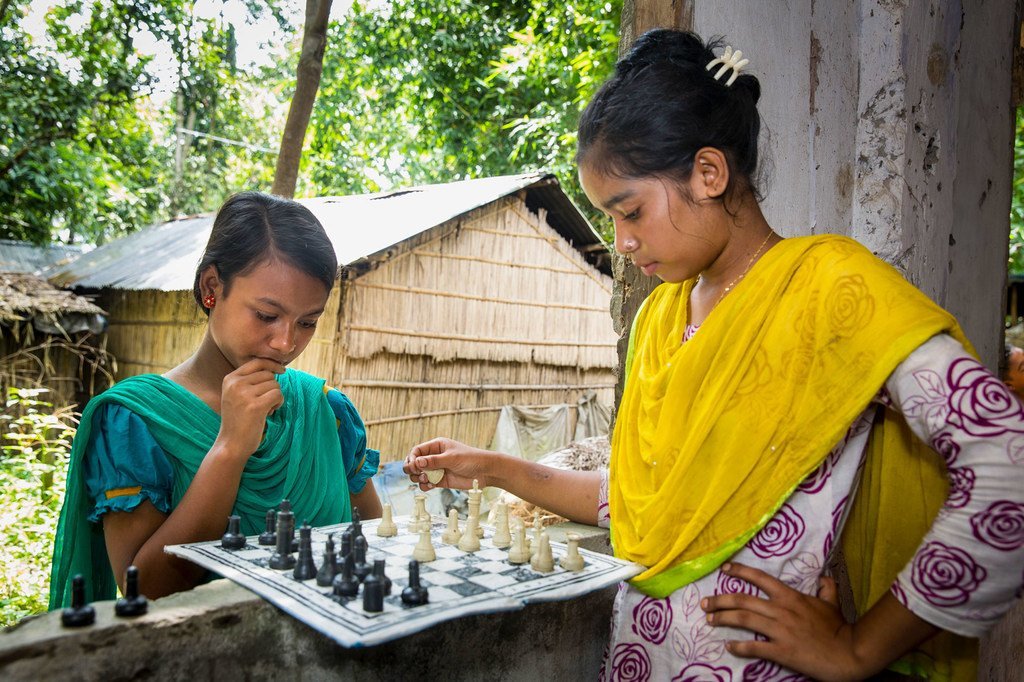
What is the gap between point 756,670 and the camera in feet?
5.67

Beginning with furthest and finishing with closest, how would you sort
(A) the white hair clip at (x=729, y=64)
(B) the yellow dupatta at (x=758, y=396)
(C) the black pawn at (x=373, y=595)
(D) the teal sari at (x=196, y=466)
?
1. (D) the teal sari at (x=196, y=466)
2. (A) the white hair clip at (x=729, y=64)
3. (B) the yellow dupatta at (x=758, y=396)
4. (C) the black pawn at (x=373, y=595)

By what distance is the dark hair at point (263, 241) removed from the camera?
7.88 ft

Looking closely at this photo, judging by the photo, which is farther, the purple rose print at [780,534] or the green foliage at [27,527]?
the green foliage at [27,527]

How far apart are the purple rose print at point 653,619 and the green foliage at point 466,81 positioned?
450 inches

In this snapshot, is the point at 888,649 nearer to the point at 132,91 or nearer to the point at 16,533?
the point at 16,533

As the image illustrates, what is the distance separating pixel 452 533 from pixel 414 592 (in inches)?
21.3

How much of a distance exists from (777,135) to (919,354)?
149cm

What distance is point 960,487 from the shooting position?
→ 1439mm

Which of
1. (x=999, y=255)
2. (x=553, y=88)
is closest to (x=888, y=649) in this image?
(x=999, y=255)

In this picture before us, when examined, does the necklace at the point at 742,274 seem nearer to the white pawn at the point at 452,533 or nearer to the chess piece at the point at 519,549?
the chess piece at the point at 519,549

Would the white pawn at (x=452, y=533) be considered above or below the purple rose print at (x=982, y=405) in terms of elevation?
below

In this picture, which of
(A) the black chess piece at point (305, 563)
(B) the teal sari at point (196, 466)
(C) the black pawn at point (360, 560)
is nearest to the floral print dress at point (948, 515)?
(C) the black pawn at point (360, 560)

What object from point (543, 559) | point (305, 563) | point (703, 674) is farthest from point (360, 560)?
point (703, 674)

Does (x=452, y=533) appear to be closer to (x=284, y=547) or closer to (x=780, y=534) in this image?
(x=284, y=547)
